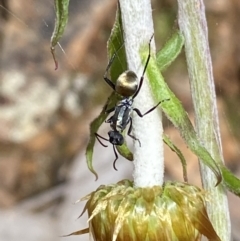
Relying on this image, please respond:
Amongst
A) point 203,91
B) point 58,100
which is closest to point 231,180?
point 203,91

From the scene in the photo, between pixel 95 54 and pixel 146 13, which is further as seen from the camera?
pixel 95 54

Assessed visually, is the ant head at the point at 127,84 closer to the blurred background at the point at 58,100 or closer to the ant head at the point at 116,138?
the ant head at the point at 116,138

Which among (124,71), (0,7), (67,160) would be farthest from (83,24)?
(124,71)

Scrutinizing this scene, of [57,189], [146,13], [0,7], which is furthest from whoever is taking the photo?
[0,7]

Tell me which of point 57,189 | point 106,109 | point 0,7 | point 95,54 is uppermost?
point 0,7

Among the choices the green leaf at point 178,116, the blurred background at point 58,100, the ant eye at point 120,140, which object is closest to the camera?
the green leaf at point 178,116

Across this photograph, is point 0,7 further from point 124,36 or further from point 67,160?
point 124,36

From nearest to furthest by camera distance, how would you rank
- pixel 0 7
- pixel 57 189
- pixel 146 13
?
Result: pixel 146 13, pixel 57 189, pixel 0 7

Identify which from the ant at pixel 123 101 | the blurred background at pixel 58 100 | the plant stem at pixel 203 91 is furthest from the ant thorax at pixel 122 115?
the blurred background at pixel 58 100
